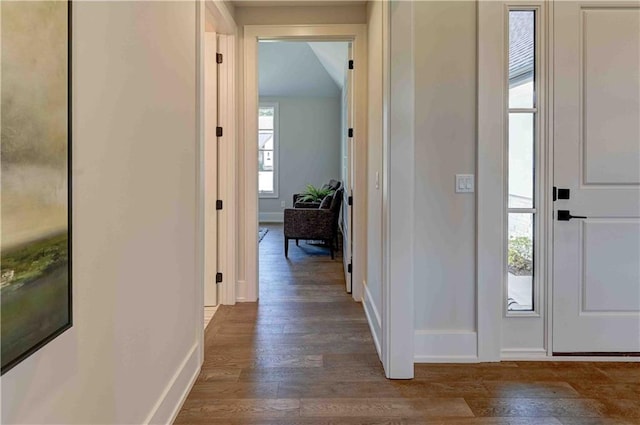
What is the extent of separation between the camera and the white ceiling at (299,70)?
697 cm

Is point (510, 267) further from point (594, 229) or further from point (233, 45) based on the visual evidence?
point (233, 45)

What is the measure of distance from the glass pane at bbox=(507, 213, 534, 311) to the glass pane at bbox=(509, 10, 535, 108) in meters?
0.72

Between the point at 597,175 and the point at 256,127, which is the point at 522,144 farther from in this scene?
the point at 256,127

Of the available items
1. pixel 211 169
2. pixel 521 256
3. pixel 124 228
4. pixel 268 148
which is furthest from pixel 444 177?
pixel 268 148

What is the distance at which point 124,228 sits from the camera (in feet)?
4.41

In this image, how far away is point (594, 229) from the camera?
2.38m

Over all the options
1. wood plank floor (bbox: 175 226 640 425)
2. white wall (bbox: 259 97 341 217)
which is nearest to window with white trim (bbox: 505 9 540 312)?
wood plank floor (bbox: 175 226 640 425)

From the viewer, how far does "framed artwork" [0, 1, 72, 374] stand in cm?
81

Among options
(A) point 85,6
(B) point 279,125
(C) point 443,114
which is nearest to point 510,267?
(C) point 443,114

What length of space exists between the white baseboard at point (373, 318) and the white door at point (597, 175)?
3.48ft

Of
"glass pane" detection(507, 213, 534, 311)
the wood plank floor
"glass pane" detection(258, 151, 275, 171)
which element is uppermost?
"glass pane" detection(258, 151, 275, 171)

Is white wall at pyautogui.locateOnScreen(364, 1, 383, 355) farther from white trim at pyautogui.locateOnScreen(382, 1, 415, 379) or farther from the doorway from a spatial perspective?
the doorway

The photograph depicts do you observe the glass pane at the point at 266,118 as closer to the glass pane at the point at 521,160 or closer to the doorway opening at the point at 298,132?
the doorway opening at the point at 298,132

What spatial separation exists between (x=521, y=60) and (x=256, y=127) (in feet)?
6.85
